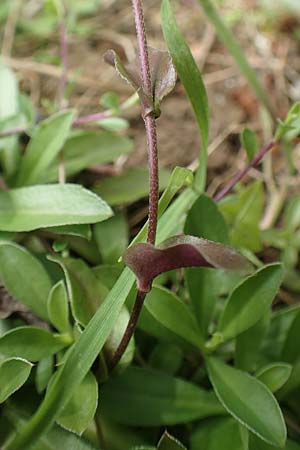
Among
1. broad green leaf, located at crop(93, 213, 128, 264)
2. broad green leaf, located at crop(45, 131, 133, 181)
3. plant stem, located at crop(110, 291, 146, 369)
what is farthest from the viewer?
broad green leaf, located at crop(45, 131, 133, 181)

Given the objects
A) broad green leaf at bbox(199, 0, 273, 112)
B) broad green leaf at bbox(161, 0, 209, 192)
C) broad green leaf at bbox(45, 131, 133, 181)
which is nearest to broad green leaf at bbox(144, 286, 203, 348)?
broad green leaf at bbox(161, 0, 209, 192)

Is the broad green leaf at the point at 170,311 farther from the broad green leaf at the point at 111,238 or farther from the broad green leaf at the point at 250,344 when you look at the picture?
the broad green leaf at the point at 111,238

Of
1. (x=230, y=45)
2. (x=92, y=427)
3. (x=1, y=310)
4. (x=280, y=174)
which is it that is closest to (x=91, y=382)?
(x=92, y=427)

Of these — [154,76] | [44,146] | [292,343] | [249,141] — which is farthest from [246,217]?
[154,76]

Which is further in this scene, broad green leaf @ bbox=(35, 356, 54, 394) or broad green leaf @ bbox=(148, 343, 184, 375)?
broad green leaf @ bbox=(148, 343, 184, 375)

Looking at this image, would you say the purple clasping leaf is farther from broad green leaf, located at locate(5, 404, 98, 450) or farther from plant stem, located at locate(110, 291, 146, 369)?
broad green leaf, located at locate(5, 404, 98, 450)

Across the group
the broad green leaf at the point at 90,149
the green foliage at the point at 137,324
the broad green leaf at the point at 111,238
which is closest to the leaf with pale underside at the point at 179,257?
the green foliage at the point at 137,324

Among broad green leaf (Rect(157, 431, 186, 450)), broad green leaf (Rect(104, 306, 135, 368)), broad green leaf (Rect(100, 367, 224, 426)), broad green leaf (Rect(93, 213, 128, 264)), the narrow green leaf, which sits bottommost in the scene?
broad green leaf (Rect(100, 367, 224, 426))

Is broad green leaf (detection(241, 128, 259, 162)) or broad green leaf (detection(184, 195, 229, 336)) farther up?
broad green leaf (detection(241, 128, 259, 162))
